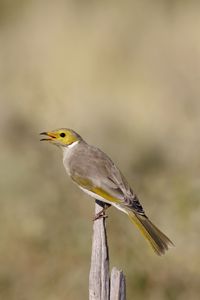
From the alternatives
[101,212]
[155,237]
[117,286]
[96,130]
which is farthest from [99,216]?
[96,130]

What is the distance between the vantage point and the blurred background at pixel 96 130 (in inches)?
351

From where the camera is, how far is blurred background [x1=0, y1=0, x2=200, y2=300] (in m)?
8.91

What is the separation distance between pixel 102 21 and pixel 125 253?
13.2m

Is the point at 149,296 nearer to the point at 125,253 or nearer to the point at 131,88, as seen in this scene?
the point at 125,253

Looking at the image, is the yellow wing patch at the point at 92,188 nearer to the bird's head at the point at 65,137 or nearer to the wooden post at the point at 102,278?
the bird's head at the point at 65,137

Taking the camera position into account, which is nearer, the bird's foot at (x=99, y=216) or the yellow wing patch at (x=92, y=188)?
the bird's foot at (x=99, y=216)

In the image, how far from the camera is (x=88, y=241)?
9.02 metres

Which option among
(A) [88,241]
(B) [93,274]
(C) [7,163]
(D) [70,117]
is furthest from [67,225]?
(D) [70,117]

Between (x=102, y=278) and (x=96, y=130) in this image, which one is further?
(x=96, y=130)

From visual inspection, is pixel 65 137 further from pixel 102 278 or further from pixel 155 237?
pixel 102 278

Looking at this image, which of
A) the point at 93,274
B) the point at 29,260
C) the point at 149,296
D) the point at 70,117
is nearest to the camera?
the point at 93,274

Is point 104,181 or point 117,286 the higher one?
point 104,181

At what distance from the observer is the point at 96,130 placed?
1394 centimetres

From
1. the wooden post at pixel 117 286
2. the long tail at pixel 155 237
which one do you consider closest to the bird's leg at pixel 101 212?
the long tail at pixel 155 237
